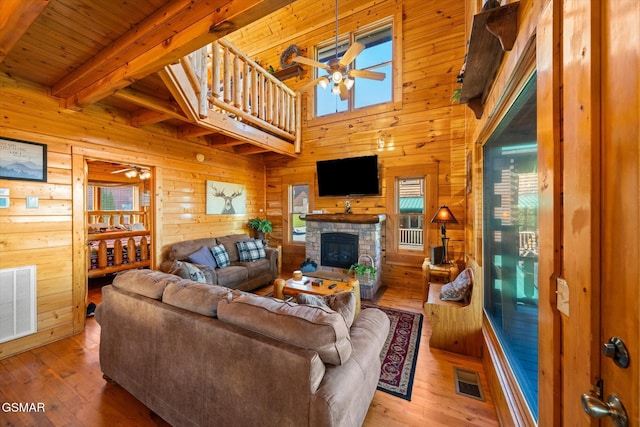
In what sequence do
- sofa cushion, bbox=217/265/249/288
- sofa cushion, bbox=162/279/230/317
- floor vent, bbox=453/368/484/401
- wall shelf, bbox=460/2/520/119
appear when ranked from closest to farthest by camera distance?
wall shelf, bbox=460/2/520/119 < sofa cushion, bbox=162/279/230/317 < floor vent, bbox=453/368/484/401 < sofa cushion, bbox=217/265/249/288

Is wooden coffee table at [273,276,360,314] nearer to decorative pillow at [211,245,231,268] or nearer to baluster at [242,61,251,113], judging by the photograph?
decorative pillow at [211,245,231,268]

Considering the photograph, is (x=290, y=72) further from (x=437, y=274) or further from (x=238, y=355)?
(x=238, y=355)

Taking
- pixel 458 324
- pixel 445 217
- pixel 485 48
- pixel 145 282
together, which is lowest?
pixel 458 324

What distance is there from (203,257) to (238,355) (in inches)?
116

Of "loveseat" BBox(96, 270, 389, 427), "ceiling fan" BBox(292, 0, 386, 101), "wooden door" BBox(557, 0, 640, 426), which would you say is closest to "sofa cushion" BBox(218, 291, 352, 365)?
"loveseat" BBox(96, 270, 389, 427)

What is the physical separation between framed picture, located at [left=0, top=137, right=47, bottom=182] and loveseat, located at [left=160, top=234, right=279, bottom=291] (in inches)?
64.8

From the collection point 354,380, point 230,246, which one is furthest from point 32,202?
point 354,380

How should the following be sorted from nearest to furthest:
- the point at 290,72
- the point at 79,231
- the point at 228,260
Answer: the point at 79,231 < the point at 228,260 < the point at 290,72

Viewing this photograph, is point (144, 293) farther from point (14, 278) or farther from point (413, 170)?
point (413, 170)

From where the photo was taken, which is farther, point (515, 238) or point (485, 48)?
point (515, 238)

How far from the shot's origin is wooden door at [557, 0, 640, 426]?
1.89 ft

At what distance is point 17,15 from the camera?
4.89 feet

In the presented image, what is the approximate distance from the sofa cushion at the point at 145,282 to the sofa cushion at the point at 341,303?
3.14 feet

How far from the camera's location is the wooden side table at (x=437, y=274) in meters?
3.44
